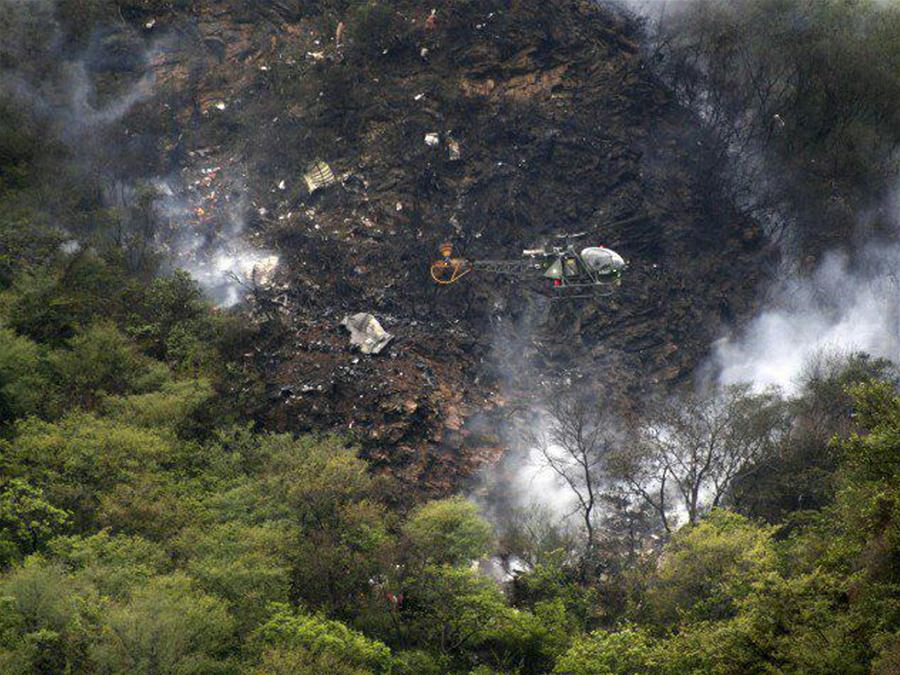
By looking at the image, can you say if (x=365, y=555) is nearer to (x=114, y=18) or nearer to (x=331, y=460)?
(x=331, y=460)

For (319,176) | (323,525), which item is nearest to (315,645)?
(323,525)

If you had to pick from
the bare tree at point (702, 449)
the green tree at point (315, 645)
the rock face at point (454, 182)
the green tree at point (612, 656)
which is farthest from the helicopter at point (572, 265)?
the green tree at point (315, 645)

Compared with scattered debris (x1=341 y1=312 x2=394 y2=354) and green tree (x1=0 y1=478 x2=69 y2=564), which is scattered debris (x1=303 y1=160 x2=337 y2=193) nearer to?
scattered debris (x1=341 y1=312 x2=394 y2=354)

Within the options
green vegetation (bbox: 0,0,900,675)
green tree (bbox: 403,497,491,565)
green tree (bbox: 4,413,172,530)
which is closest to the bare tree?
green vegetation (bbox: 0,0,900,675)

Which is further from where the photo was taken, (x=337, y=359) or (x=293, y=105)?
(x=293, y=105)

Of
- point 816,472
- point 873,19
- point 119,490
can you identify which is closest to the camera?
point 119,490

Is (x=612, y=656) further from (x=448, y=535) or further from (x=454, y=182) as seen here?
(x=454, y=182)

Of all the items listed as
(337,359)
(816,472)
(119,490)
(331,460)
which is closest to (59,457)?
(119,490)
